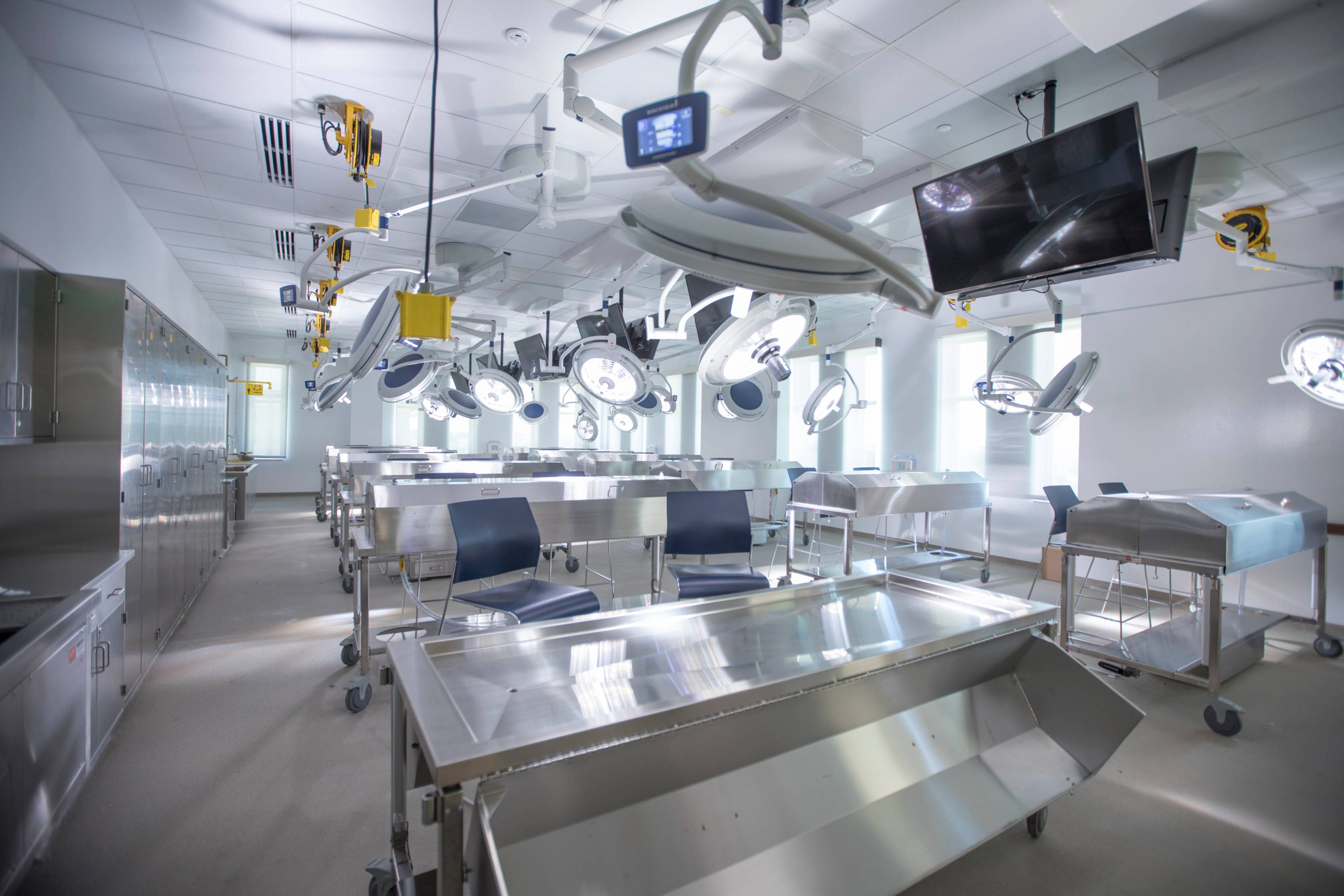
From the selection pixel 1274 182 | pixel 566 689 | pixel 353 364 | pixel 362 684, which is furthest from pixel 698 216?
pixel 1274 182

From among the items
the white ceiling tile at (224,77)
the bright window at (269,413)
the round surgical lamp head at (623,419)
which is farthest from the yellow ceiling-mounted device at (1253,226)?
the bright window at (269,413)

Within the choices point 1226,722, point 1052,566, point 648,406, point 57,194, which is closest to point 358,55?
point 57,194

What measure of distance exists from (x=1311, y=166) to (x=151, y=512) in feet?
23.5

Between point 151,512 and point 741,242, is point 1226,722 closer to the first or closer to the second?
point 741,242

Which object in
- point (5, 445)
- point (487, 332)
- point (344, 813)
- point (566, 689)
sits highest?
point (487, 332)

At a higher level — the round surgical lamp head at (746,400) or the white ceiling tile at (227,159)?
the white ceiling tile at (227,159)

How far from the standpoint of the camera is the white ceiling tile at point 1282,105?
286 centimetres

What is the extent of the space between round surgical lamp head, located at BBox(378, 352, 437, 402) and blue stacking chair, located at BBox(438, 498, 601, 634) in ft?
5.10

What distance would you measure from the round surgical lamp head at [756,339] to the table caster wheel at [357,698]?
225cm

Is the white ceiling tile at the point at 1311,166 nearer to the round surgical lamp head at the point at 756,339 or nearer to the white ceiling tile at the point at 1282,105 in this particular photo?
the white ceiling tile at the point at 1282,105

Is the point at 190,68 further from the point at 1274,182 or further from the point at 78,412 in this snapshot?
the point at 1274,182

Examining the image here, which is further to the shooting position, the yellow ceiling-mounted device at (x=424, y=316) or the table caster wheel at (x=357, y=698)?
the table caster wheel at (x=357, y=698)

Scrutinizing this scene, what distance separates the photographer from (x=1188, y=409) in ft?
17.2

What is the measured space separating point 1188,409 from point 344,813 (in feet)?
21.9
